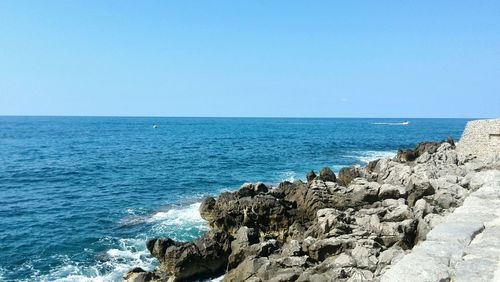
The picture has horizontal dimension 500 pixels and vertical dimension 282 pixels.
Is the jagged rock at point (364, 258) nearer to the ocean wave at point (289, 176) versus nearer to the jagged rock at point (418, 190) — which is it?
the jagged rock at point (418, 190)

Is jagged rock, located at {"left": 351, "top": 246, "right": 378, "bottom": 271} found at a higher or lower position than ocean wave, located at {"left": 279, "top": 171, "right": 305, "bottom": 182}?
higher

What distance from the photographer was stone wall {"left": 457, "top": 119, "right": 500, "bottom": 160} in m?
22.5

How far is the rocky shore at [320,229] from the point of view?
12.7 m

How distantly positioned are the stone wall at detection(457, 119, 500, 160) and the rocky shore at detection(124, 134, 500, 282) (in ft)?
3.21

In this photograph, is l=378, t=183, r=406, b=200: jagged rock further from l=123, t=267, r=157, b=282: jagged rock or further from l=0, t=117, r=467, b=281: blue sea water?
l=123, t=267, r=157, b=282: jagged rock

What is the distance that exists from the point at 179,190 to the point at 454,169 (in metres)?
19.2

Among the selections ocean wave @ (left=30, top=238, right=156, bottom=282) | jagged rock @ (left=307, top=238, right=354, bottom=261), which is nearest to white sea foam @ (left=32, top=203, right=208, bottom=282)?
ocean wave @ (left=30, top=238, right=156, bottom=282)

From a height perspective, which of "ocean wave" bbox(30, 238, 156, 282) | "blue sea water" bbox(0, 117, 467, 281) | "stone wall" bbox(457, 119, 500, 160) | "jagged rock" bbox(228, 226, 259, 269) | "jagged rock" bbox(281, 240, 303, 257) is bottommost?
"ocean wave" bbox(30, 238, 156, 282)

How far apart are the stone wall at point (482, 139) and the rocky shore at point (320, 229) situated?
3.21ft

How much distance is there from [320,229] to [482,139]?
44.6 feet

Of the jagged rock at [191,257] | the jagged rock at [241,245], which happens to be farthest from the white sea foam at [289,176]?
the jagged rock at [191,257]

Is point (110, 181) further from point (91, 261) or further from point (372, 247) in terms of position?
point (372, 247)

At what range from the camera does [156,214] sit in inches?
990

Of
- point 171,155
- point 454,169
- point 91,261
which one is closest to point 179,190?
point 91,261
